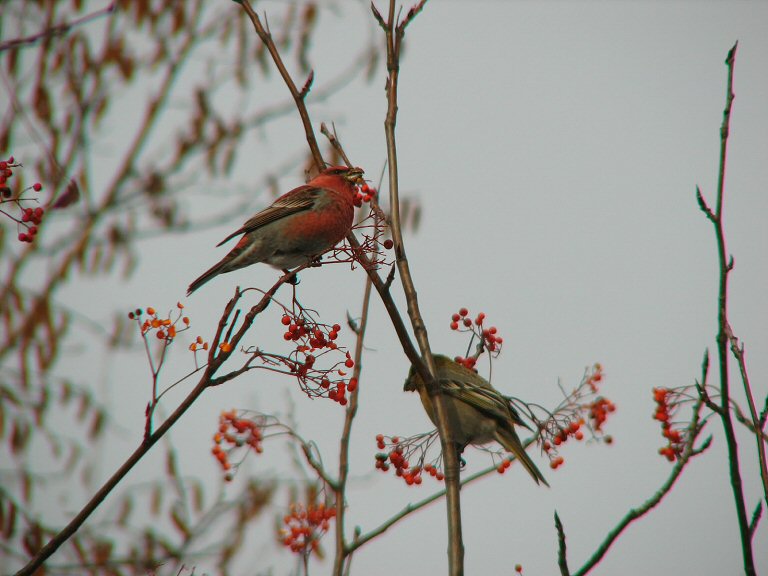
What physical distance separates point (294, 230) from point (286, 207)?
0.36 metres

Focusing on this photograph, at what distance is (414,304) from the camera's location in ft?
9.86

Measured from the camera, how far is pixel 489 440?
231 inches

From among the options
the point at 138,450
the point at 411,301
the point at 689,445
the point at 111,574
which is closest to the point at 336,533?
the point at 411,301

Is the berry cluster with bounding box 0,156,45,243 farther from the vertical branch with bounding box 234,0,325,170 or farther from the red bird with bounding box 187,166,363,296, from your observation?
the red bird with bounding box 187,166,363,296

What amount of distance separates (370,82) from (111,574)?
520 centimetres

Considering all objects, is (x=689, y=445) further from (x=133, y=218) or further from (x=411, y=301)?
(x=133, y=218)

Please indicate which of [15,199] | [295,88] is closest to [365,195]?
[295,88]

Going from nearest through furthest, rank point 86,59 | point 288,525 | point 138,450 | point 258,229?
1. point 138,450
2. point 288,525
3. point 258,229
4. point 86,59

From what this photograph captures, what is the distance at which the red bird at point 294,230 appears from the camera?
18.0ft

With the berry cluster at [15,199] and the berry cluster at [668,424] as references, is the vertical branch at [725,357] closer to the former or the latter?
the berry cluster at [668,424]

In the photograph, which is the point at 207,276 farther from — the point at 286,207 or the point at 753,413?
the point at 753,413

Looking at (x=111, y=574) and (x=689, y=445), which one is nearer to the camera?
(x=689, y=445)

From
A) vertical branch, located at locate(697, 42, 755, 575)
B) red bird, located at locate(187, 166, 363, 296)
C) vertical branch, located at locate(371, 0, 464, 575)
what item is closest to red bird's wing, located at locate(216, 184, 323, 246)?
red bird, located at locate(187, 166, 363, 296)

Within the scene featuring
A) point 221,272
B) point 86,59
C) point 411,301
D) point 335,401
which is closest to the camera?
point 411,301
